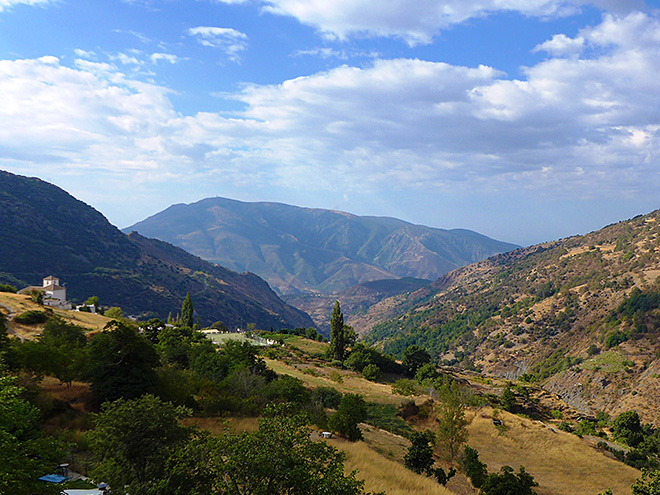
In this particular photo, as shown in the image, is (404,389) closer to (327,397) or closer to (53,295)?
(327,397)

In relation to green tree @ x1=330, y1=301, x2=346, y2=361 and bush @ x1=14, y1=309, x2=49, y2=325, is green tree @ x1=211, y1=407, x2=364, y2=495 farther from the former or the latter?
green tree @ x1=330, y1=301, x2=346, y2=361

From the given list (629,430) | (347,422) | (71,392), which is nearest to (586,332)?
(629,430)

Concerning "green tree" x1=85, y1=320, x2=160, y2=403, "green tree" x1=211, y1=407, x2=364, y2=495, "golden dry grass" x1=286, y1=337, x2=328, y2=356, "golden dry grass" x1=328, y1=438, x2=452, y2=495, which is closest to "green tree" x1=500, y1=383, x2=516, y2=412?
"golden dry grass" x1=286, y1=337, x2=328, y2=356

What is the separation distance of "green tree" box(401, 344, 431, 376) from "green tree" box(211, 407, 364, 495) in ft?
267

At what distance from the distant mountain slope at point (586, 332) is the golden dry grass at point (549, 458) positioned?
178ft

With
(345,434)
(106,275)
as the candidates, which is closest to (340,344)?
(345,434)

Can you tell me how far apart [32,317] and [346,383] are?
46.7 m

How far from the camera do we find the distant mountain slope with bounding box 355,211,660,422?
104 m

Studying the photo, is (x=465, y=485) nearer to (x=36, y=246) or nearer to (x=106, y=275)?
(x=106, y=275)

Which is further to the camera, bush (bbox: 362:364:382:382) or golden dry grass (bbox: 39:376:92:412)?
bush (bbox: 362:364:382:382)

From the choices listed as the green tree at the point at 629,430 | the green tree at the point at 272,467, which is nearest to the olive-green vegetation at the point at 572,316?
the green tree at the point at 629,430

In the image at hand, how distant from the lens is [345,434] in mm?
32750

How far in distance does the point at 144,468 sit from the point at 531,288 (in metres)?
209

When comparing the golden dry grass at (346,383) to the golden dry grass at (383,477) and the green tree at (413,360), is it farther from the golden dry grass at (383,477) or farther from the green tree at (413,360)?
the golden dry grass at (383,477)
